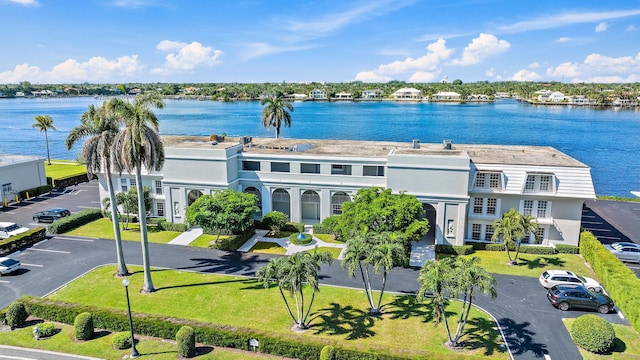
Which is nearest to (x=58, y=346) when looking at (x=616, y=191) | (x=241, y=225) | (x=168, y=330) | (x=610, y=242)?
(x=168, y=330)

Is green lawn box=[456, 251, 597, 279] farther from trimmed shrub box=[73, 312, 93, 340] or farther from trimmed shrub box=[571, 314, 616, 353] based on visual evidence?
trimmed shrub box=[73, 312, 93, 340]

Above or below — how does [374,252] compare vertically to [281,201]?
above

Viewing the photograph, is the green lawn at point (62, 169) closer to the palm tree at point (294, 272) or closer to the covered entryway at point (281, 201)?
the covered entryway at point (281, 201)

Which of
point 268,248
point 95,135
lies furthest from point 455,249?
point 95,135

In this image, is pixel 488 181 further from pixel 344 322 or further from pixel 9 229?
pixel 9 229

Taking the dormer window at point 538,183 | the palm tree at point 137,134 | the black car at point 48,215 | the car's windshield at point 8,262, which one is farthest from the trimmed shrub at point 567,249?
the black car at point 48,215

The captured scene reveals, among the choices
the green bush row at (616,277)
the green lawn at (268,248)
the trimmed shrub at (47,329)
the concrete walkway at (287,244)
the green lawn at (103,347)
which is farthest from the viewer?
the concrete walkway at (287,244)
